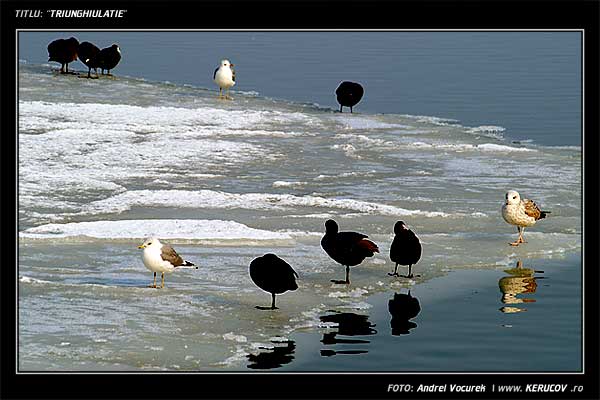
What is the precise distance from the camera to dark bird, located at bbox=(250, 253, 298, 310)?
917 cm

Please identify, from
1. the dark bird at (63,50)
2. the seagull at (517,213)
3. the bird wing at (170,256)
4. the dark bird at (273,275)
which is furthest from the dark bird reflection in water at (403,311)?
the dark bird at (63,50)

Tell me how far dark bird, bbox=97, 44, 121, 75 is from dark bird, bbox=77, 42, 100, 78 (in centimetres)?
9

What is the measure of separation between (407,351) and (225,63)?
559 inches

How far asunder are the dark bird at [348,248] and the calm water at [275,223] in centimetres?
23

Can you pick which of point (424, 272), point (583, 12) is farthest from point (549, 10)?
point (424, 272)

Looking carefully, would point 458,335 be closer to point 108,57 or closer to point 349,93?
point 349,93

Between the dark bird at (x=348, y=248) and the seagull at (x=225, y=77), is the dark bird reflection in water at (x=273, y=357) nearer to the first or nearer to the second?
the dark bird at (x=348, y=248)

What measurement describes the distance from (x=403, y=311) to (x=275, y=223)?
328cm

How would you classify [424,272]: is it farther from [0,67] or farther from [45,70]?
[45,70]

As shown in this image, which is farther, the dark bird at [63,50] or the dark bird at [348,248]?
the dark bird at [63,50]

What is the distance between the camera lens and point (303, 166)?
1598cm

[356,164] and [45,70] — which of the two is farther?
[45,70]

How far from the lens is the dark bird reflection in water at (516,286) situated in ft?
31.5

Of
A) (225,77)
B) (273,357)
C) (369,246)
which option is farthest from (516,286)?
(225,77)
